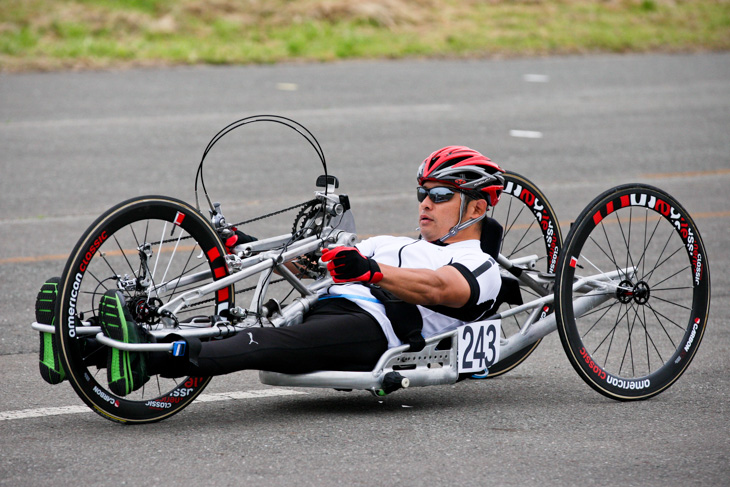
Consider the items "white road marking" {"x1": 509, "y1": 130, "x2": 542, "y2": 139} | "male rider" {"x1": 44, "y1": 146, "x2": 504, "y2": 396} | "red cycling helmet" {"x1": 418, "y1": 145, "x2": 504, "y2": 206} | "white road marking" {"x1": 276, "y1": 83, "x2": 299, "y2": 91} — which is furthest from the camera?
"white road marking" {"x1": 276, "y1": 83, "x2": 299, "y2": 91}

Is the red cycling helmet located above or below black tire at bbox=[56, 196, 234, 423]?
above

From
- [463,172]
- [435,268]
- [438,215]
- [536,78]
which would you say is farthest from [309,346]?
[536,78]

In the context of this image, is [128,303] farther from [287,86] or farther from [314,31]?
[314,31]

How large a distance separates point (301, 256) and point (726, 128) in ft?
36.8

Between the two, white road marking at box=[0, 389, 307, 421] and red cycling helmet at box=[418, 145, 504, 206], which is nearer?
white road marking at box=[0, 389, 307, 421]

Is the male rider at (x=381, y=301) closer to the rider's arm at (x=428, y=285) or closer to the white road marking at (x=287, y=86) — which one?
the rider's arm at (x=428, y=285)

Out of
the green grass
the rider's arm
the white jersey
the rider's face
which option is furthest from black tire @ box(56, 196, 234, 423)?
the green grass

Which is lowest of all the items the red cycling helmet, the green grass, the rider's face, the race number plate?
the race number plate

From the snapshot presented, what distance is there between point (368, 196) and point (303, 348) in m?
5.95

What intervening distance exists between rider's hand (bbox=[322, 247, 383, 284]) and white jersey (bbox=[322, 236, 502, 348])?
1.38 ft

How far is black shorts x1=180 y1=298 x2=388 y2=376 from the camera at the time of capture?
448cm

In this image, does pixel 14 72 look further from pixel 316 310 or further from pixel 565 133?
pixel 316 310

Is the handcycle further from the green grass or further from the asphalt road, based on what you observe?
the green grass

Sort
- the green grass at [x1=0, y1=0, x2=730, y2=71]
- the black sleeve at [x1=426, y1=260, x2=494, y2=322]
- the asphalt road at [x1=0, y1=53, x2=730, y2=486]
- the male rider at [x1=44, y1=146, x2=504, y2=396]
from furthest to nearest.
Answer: the green grass at [x1=0, y1=0, x2=730, y2=71] < the black sleeve at [x1=426, y1=260, x2=494, y2=322] < the male rider at [x1=44, y1=146, x2=504, y2=396] < the asphalt road at [x1=0, y1=53, x2=730, y2=486]
